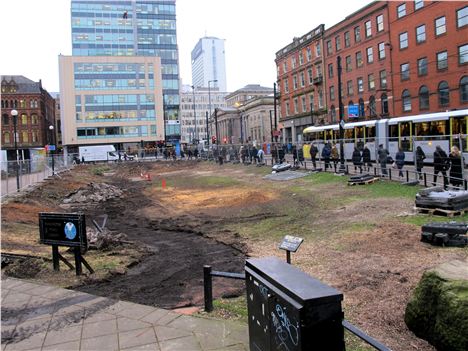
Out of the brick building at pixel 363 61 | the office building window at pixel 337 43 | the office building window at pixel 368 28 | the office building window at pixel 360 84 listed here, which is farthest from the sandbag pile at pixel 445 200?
the office building window at pixel 337 43

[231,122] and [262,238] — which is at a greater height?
[231,122]

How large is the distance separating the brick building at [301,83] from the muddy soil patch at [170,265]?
52.2 m

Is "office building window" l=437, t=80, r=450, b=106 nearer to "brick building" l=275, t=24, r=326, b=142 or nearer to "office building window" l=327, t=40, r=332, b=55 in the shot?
"brick building" l=275, t=24, r=326, b=142

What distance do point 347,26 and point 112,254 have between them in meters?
55.8

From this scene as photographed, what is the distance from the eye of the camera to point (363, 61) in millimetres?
56375

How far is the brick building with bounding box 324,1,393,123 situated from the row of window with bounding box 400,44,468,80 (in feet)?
7.35

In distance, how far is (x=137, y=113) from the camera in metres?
95.5

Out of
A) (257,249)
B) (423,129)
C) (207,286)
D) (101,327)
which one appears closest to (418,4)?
(423,129)

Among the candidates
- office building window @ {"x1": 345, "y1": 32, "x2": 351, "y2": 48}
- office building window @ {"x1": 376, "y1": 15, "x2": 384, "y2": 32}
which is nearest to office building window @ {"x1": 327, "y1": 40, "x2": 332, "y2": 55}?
office building window @ {"x1": 345, "y1": 32, "x2": 351, "y2": 48}

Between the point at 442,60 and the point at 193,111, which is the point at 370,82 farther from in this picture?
the point at 193,111

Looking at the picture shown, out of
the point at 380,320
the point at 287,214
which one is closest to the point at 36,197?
the point at 287,214

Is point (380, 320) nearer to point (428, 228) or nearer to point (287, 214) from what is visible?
point (428, 228)

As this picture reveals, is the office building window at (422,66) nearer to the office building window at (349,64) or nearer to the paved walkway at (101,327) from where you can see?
the office building window at (349,64)

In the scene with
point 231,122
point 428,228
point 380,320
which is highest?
point 231,122
